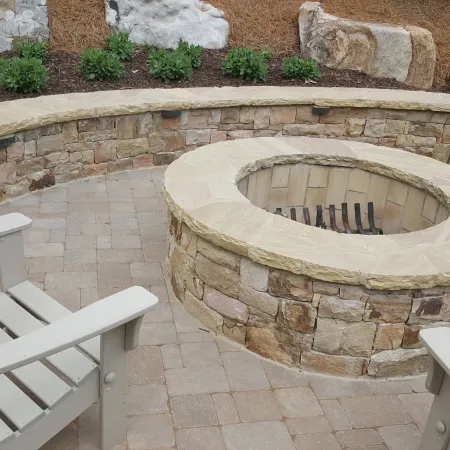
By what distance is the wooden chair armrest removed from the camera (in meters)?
1.84

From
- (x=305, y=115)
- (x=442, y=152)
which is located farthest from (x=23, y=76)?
(x=442, y=152)

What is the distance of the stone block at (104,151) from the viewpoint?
5.15m

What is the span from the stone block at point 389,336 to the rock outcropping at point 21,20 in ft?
18.4

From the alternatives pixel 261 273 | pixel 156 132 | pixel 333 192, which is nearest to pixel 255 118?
pixel 156 132

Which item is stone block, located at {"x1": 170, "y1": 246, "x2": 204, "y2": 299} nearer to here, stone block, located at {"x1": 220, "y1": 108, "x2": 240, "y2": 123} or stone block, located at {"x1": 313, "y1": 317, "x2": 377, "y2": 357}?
stone block, located at {"x1": 313, "y1": 317, "x2": 377, "y2": 357}

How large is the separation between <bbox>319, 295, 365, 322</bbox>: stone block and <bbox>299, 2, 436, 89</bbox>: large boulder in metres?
4.98

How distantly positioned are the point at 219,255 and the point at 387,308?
89 cm

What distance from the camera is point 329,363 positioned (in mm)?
2994

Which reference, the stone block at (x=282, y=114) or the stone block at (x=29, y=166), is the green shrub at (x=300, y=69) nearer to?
the stone block at (x=282, y=114)

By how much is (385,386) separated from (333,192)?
165 cm

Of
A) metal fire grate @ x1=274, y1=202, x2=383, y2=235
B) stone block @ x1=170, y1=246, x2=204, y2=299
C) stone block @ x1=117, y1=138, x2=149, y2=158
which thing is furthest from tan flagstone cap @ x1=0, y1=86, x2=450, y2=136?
stone block @ x1=170, y1=246, x2=204, y2=299

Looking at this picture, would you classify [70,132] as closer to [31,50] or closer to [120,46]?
[31,50]

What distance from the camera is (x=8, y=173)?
4.61 metres

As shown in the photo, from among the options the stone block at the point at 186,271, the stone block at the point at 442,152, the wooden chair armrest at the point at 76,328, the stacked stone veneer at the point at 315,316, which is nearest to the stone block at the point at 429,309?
the stacked stone veneer at the point at 315,316
